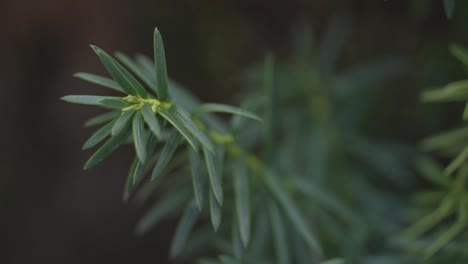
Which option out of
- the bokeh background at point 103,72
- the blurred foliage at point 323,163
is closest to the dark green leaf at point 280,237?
the blurred foliage at point 323,163

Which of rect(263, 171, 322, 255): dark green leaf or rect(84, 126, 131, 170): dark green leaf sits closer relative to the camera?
rect(84, 126, 131, 170): dark green leaf

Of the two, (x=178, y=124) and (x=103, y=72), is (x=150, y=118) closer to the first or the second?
(x=178, y=124)

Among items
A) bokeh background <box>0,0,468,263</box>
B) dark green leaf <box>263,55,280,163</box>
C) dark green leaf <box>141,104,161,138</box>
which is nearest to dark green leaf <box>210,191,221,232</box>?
dark green leaf <box>141,104,161,138</box>

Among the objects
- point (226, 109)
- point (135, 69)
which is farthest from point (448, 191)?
point (135, 69)

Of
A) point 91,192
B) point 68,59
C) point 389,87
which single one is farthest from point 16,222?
point 389,87

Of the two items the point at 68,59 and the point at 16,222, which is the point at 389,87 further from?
the point at 16,222

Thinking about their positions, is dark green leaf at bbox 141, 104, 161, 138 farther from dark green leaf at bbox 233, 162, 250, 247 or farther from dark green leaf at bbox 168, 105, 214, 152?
dark green leaf at bbox 233, 162, 250, 247

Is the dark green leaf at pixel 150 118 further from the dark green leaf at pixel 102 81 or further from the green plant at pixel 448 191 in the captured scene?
the green plant at pixel 448 191
